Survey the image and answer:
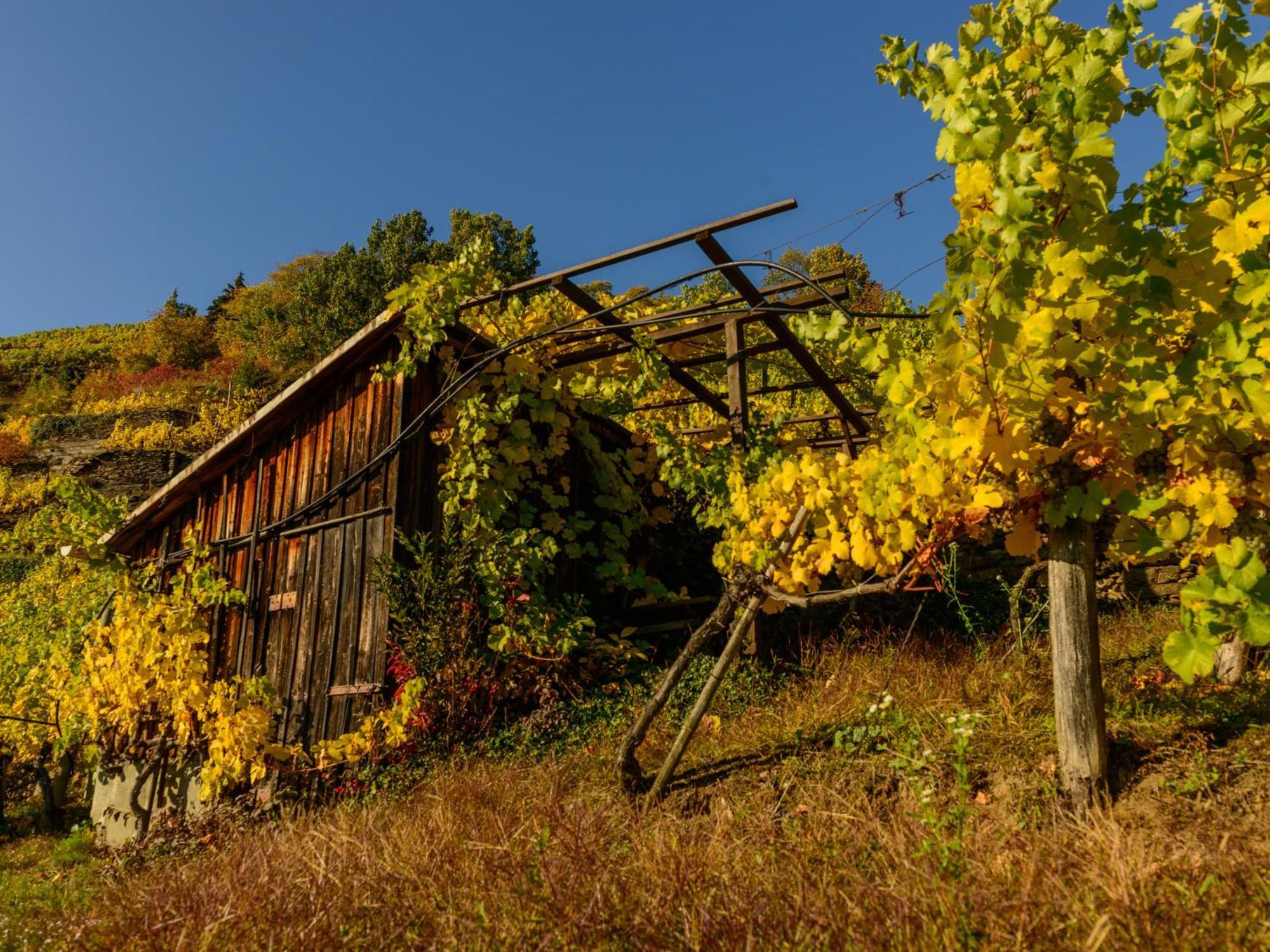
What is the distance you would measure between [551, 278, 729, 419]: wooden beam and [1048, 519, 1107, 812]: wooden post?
353 cm

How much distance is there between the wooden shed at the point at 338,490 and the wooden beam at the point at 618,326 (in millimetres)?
18

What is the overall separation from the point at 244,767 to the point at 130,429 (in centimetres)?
2720

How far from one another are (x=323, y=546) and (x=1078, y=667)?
238 inches

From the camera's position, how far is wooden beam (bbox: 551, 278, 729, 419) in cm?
548

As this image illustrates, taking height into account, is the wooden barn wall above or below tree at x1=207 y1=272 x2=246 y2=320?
below

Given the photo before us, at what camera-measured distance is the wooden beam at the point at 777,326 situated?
489 centimetres

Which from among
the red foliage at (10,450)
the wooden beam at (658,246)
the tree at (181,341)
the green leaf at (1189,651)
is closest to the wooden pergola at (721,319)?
the wooden beam at (658,246)

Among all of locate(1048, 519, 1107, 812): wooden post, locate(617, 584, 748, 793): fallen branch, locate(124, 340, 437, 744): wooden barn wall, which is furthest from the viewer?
locate(124, 340, 437, 744): wooden barn wall

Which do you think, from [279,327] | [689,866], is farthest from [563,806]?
[279,327]

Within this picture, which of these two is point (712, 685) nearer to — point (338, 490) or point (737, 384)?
point (737, 384)

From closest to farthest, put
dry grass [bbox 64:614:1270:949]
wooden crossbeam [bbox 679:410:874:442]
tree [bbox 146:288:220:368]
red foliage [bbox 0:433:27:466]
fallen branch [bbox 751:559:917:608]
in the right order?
dry grass [bbox 64:614:1270:949] → fallen branch [bbox 751:559:917:608] → wooden crossbeam [bbox 679:410:874:442] → red foliage [bbox 0:433:27:466] → tree [bbox 146:288:220:368]

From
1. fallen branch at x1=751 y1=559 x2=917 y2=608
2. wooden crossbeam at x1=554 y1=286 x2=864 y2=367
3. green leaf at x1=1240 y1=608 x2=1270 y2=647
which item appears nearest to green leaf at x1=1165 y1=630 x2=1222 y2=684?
green leaf at x1=1240 y1=608 x2=1270 y2=647

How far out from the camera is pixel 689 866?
2605mm

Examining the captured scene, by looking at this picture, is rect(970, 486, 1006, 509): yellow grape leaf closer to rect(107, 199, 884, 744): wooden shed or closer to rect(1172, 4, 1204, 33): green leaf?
rect(1172, 4, 1204, 33): green leaf
